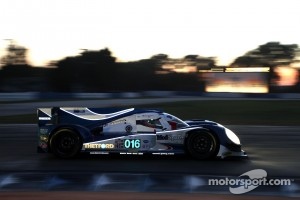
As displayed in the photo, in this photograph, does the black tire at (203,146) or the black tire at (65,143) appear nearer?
the black tire at (203,146)

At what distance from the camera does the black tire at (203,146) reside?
912 centimetres

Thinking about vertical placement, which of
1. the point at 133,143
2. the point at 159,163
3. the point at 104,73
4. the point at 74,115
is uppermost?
the point at 104,73

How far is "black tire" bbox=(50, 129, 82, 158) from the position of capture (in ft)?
30.3

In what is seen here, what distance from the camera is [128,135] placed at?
916cm

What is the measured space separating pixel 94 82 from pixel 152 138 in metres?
68.9

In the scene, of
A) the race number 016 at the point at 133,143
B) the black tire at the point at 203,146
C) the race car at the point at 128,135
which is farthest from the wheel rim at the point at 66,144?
the black tire at the point at 203,146

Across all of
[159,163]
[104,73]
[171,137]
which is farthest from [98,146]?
[104,73]

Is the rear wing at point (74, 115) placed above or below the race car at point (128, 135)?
above

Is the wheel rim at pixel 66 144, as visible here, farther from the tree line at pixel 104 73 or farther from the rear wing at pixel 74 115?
the tree line at pixel 104 73

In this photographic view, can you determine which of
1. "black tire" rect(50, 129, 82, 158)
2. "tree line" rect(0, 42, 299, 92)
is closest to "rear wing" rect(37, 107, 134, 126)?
"black tire" rect(50, 129, 82, 158)

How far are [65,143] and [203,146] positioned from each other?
9.16 ft

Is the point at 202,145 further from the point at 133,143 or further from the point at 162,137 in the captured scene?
the point at 133,143

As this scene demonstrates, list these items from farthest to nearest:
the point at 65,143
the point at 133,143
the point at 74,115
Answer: the point at 74,115
the point at 65,143
the point at 133,143

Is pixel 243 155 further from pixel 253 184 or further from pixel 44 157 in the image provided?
pixel 44 157
